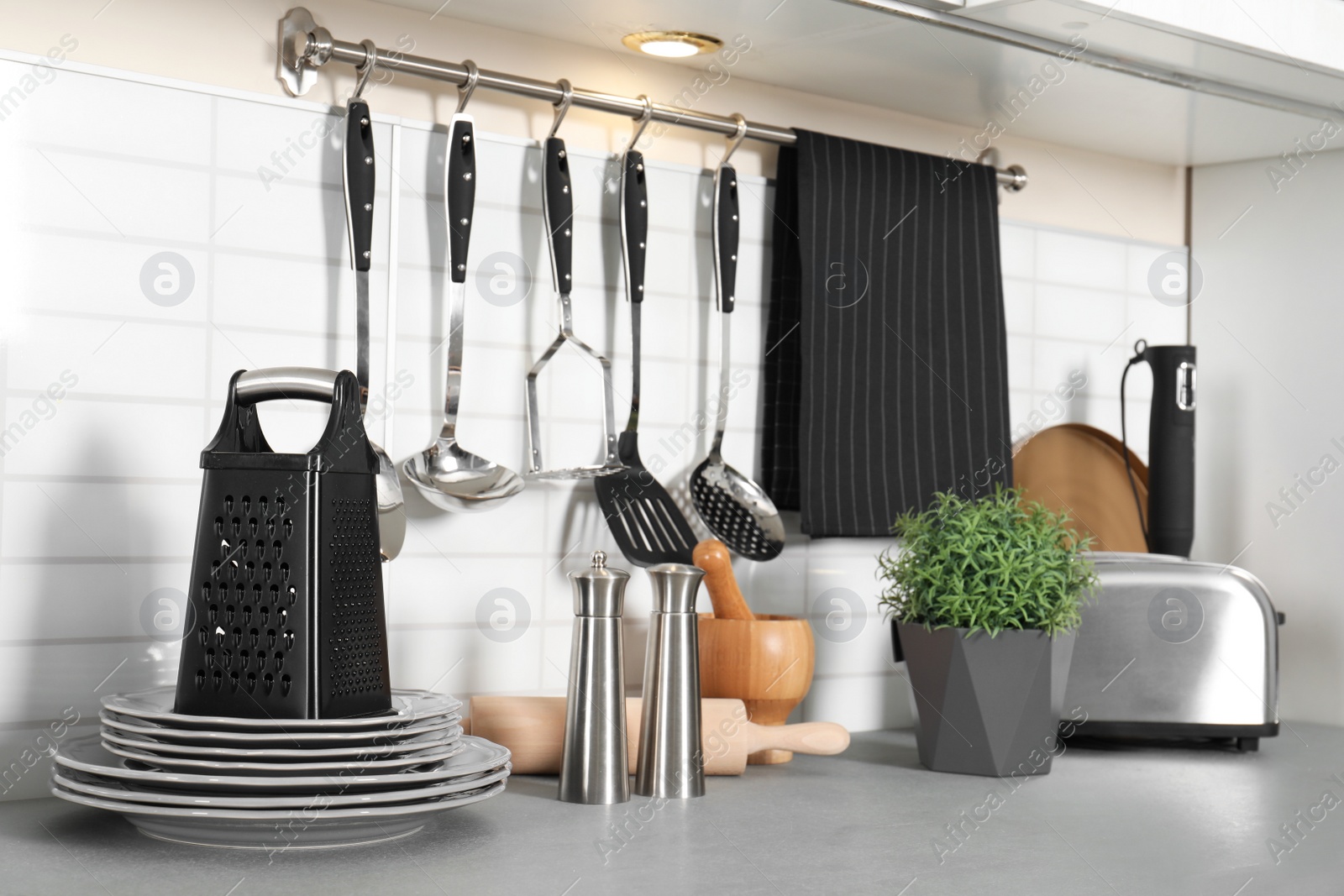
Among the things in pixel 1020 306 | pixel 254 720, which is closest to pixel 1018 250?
pixel 1020 306

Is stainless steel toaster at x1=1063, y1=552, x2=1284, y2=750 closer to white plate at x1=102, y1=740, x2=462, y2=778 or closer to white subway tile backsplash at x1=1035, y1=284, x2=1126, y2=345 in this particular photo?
white subway tile backsplash at x1=1035, y1=284, x2=1126, y2=345

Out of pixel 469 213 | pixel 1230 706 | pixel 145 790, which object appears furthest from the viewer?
pixel 1230 706

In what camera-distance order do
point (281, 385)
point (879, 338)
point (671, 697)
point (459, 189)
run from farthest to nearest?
point (879, 338) < point (459, 189) < point (671, 697) < point (281, 385)

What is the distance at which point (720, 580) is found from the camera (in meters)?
1.15

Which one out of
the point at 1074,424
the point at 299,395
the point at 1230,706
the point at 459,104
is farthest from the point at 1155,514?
the point at 299,395

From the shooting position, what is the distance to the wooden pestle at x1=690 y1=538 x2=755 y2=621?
114cm

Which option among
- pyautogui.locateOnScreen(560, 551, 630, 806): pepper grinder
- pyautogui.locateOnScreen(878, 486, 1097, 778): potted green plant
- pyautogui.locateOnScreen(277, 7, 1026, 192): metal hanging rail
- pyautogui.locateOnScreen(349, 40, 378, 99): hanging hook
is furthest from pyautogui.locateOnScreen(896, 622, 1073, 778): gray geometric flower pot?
pyautogui.locateOnScreen(349, 40, 378, 99): hanging hook

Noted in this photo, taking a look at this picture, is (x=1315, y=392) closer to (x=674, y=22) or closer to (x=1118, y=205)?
(x=1118, y=205)

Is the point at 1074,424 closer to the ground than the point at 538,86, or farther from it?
closer to the ground

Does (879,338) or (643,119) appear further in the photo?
(879,338)

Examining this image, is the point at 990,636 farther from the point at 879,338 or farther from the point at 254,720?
the point at 254,720

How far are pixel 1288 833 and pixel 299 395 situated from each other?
Answer: 764 millimetres

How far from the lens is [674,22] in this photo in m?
1.15

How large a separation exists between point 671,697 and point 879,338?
1.62 feet
